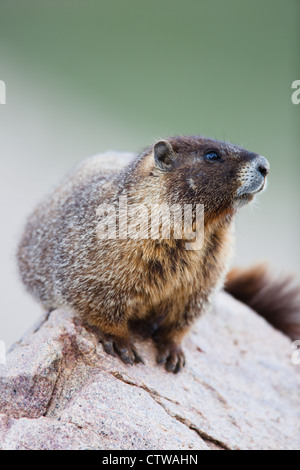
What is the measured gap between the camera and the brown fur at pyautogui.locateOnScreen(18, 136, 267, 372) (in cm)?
286

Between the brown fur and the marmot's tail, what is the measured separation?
146 centimetres

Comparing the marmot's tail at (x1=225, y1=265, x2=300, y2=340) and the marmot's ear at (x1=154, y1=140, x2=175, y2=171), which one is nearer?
the marmot's ear at (x1=154, y1=140, x2=175, y2=171)

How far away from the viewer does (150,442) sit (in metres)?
2.43

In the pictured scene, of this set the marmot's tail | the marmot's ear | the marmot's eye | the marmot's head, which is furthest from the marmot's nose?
the marmot's tail

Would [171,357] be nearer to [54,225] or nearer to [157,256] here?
[157,256]

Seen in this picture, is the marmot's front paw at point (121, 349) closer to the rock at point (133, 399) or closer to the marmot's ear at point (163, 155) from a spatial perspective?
the rock at point (133, 399)

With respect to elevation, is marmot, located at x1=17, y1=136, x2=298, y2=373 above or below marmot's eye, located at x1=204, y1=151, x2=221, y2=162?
below

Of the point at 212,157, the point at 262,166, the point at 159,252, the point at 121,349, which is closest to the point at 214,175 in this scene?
the point at 212,157

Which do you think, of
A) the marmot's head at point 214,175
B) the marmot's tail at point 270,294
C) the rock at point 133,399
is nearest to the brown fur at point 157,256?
the marmot's head at point 214,175

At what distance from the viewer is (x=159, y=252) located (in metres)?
2.86

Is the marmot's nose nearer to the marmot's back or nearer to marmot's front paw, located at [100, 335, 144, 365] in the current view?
the marmot's back

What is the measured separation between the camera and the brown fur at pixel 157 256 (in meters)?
2.86
